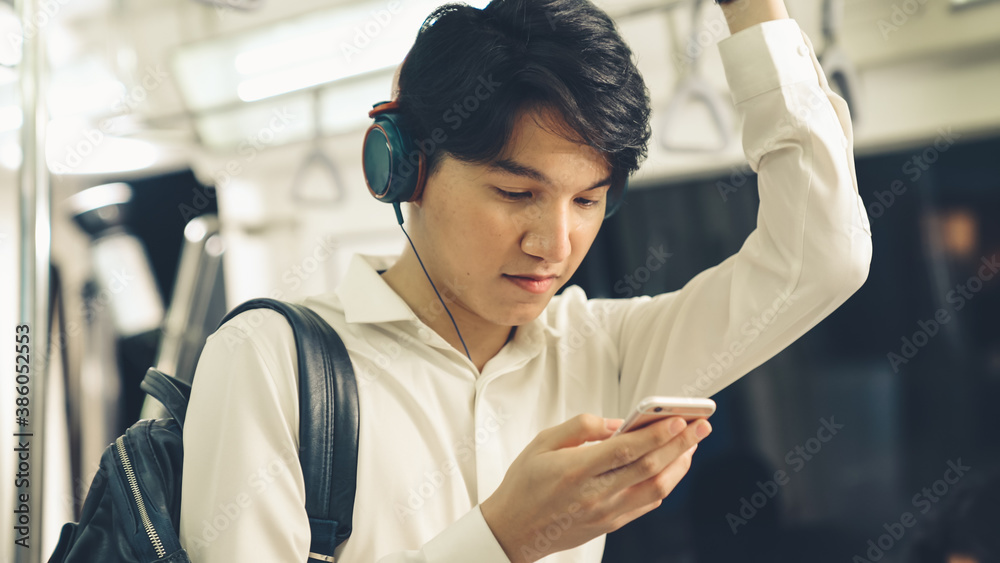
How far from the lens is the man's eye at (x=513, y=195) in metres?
0.90

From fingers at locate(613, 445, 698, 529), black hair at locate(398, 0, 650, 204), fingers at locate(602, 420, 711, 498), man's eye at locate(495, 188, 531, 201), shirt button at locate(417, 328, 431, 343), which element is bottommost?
fingers at locate(613, 445, 698, 529)

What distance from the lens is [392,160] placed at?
93 cm

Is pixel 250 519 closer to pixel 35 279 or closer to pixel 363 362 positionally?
pixel 363 362

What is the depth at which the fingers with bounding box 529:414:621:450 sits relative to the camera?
719 millimetres

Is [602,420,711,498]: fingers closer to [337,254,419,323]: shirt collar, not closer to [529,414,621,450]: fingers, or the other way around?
[529,414,621,450]: fingers
